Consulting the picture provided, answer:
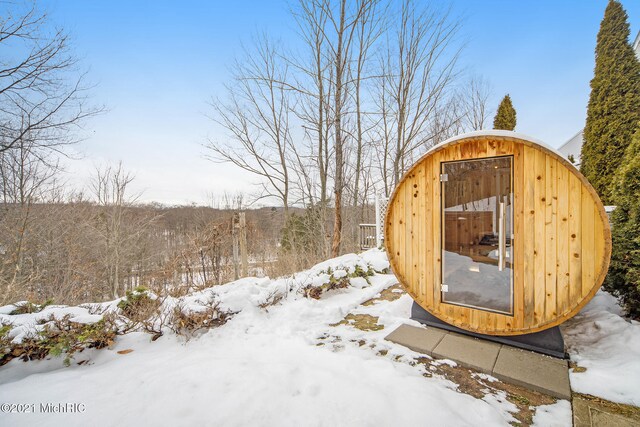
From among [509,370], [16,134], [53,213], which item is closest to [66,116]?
[16,134]

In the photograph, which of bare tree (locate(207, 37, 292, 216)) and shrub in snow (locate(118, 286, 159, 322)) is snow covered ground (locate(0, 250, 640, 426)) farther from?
bare tree (locate(207, 37, 292, 216))

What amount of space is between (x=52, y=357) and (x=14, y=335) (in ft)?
1.11

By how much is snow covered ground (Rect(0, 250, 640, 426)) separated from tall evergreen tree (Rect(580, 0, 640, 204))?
16.3 ft

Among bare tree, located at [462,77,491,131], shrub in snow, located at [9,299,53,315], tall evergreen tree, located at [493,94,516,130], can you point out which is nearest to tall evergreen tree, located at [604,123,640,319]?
shrub in snow, located at [9,299,53,315]

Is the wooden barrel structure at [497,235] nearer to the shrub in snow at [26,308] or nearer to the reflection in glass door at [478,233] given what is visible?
the reflection in glass door at [478,233]

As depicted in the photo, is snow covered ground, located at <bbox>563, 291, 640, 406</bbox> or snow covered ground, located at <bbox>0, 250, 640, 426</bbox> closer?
snow covered ground, located at <bbox>0, 250, 640, 426</bbox>

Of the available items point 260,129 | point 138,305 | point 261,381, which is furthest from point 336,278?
point 260,129

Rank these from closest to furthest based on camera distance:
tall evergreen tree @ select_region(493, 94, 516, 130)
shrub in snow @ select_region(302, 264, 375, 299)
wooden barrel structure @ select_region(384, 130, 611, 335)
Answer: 1. wooden barrel structure @ select_region(384, 130, 611, 335)
2. shrub in snow @ select_region(302, 264, 375, 299)
3. tall evergreen tree @ select_region(493, 94, 516, 130)

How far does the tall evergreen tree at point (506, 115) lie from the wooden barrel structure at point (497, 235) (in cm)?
988

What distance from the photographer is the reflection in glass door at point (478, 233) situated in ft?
7.86

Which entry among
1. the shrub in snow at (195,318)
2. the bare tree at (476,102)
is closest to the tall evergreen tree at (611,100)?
the bare tree at (476,102)

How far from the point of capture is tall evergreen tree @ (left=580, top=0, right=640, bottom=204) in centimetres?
553

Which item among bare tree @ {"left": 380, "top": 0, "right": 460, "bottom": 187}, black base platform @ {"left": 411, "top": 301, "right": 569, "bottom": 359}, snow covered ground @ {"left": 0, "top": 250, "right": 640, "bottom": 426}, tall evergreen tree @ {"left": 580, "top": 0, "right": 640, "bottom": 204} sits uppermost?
bare tree @ {"left": 380, "top": 0, "right": 460, "bottom": 187}

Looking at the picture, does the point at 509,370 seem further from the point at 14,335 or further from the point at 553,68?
the point at 553,68
